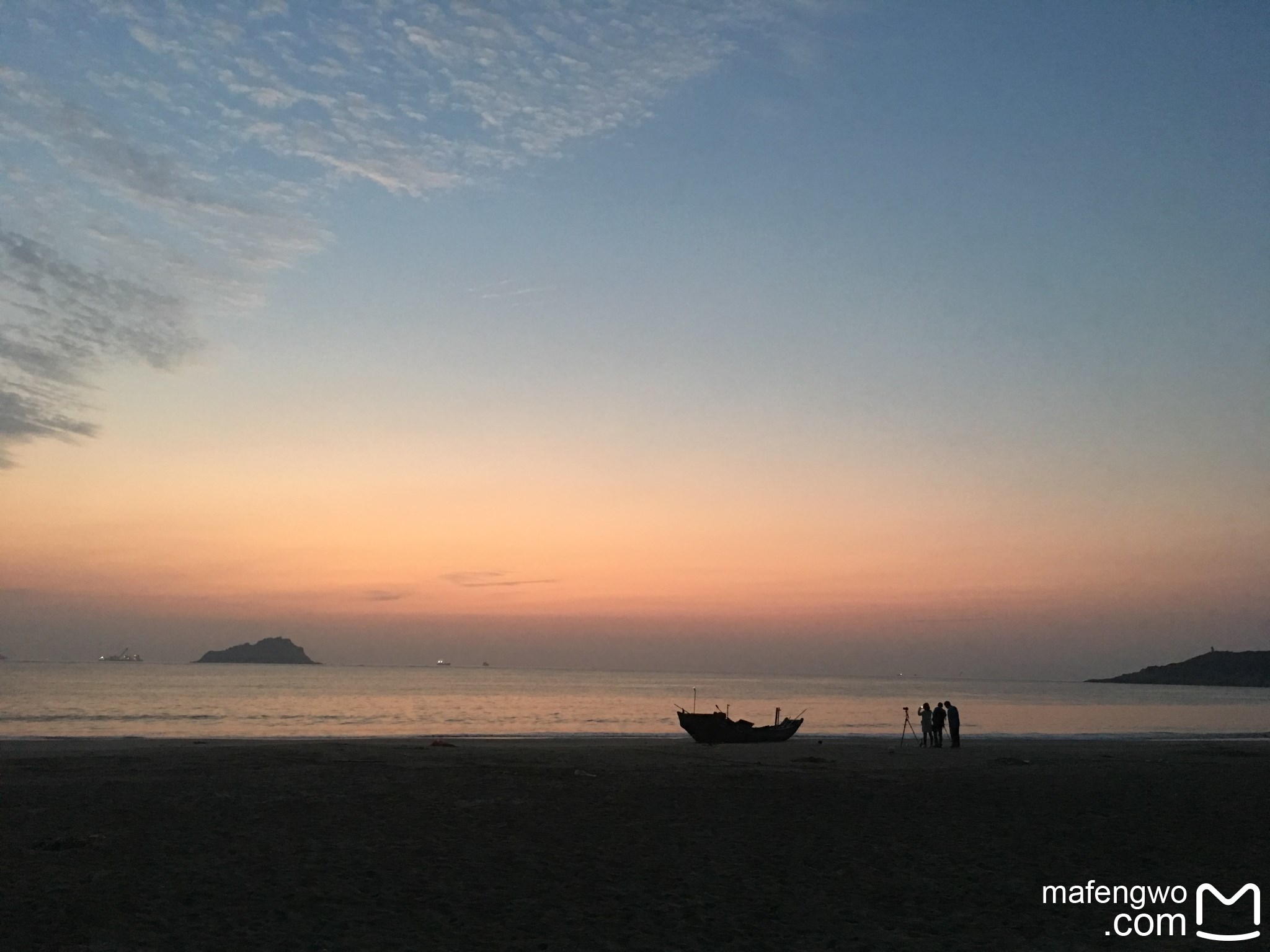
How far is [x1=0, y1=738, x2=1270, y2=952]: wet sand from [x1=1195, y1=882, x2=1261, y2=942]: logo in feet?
0.95

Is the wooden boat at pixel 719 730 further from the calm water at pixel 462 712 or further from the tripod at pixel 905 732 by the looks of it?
the calm water at pixel 462 712

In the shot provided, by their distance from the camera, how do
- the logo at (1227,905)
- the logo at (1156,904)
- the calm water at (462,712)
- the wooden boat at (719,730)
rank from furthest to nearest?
the calm water at (462,712) → the wooden boat at (719,730) → the logo at (1156,904) → the logo at (1227,905)

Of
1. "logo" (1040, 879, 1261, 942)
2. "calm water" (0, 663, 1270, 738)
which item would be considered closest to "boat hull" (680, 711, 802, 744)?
"calm water" (0, 663, 1270, 738)

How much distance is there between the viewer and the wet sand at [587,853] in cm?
945

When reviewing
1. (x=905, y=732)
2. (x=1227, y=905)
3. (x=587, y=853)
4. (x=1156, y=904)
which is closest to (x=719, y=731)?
(x=905, y=732)

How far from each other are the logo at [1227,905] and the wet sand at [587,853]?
0.29 metres

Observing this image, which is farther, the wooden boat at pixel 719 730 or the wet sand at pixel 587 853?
the wooden boat at pixel 719 730

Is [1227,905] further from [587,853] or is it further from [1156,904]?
[587,853]

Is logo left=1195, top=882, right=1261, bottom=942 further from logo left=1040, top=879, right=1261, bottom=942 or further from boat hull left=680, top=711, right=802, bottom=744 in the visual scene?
boat hull left=680, top=711, right=802, bottom=744

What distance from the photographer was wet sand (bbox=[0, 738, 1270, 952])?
9453mm

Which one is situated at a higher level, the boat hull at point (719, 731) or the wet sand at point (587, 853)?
the wet sand at point (587, 853)

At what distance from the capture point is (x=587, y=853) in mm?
12867

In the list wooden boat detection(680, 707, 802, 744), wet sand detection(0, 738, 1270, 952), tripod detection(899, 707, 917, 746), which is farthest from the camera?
wooden boat detection(680, 707, 802, 744)

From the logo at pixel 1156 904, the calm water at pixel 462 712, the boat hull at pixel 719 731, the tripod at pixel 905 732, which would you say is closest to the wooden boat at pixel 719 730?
the boat hull at pixel 719 731
